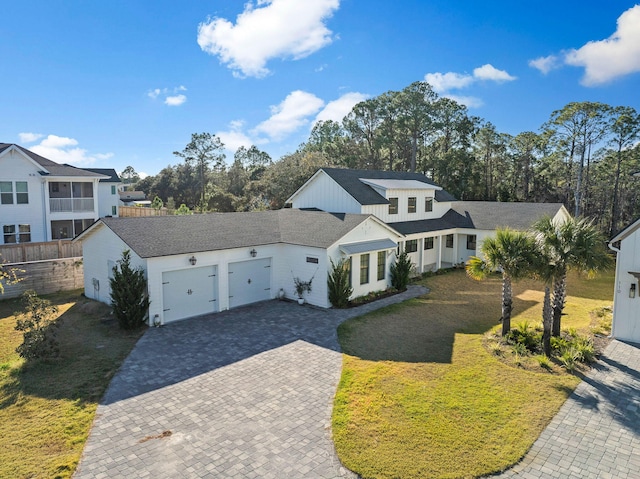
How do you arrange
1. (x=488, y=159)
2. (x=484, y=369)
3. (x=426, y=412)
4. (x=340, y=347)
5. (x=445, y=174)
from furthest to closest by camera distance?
(x=488, y=159)
(x=445, y=174)
(x=340, y=347)
(x=484, y=369)
(x=426, y=412)

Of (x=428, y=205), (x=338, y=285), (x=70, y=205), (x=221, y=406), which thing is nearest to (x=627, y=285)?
(x=338, y=285)

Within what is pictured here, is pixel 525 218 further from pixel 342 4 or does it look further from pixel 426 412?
pixel 426 412

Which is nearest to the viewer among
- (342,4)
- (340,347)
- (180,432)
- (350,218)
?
(180,432)

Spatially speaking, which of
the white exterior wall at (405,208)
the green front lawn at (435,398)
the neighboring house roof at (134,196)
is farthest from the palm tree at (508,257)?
the neighboring house roof at (134,196)

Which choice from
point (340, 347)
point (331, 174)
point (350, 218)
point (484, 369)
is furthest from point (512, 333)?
point (331, 174)

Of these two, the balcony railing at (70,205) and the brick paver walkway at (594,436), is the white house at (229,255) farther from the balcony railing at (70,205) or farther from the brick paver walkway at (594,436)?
the balcony railing at (70,205)

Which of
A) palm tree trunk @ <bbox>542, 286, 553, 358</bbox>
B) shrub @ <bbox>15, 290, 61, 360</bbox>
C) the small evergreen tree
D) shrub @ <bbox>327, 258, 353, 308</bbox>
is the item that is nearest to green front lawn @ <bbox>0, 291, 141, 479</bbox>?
shrub @ <bbox>15, 290, 61, 360</bbox>
